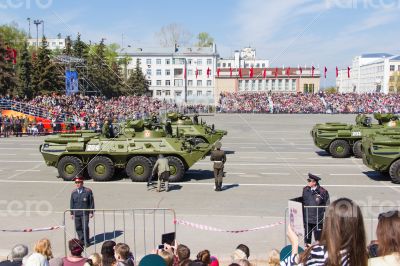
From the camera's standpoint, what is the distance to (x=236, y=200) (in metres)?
13.7

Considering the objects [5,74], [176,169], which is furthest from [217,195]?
[5,74]

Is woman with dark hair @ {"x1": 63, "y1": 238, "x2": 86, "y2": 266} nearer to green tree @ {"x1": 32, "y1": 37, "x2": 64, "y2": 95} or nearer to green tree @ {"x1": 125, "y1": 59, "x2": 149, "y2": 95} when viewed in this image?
green tree @ {"x1": 32, "y1": 37, "x2": 64, "y2": 95}

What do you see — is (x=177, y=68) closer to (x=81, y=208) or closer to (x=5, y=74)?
(x=5, y=74)

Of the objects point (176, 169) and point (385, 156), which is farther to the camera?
point (176, 169)

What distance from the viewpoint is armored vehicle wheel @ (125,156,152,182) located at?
16.4 m

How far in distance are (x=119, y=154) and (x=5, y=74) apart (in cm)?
3620

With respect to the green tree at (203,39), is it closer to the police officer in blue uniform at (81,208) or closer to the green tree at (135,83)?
the green tree at (135,83)

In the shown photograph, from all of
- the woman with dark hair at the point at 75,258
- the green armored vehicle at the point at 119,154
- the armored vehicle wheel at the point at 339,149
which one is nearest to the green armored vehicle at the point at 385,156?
the green armored vehicle at the point at 119,154

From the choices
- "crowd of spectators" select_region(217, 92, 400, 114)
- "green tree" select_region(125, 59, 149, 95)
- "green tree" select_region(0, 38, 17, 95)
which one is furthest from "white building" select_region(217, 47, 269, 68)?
"green tree" select_region(0, 38, 17, 95)

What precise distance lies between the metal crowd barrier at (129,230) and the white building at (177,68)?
90.4 m

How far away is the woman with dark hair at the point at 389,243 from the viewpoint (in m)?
3.38

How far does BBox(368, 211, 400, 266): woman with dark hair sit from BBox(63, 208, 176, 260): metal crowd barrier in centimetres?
592

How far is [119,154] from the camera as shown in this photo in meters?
16.6

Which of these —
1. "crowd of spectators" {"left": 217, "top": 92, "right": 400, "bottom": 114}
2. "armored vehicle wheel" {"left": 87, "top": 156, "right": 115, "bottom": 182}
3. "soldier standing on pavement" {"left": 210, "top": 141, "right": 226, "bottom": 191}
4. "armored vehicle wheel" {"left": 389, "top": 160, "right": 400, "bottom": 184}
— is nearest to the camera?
"soldier standing on pavement" {"left": 210, "top": 141, "right": 226, "bottom": 191}
